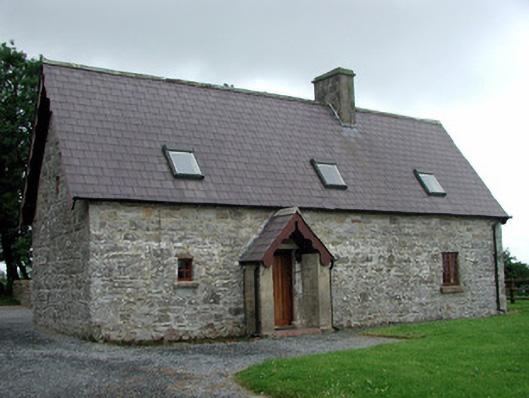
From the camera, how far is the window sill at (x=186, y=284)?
676 inches

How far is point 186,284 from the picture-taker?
17.2 metres

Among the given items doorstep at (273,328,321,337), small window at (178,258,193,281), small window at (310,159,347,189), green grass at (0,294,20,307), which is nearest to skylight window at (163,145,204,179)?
small window at (178,258,193,281)

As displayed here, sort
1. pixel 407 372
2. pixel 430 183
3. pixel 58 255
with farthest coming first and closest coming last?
pixel 430 183 < pixel 58 255 < pixel 407 372

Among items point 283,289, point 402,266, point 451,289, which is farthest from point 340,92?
point 283,289

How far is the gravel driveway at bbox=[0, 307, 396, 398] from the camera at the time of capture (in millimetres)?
10430

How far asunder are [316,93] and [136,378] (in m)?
17.0

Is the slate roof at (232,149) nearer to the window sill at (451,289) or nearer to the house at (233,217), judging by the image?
the house at (233,217)

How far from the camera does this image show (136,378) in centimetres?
1130

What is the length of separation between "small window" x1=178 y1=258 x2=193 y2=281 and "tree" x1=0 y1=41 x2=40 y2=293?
20.2m

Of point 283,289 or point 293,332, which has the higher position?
point 283,289

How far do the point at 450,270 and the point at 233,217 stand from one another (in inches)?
358

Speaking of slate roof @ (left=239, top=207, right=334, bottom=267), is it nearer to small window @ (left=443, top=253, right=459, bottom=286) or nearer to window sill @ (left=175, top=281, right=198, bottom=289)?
window sill @ (left=175, top=281, right=198, bottom=289)

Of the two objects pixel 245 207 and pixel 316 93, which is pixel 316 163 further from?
pixel 316 93

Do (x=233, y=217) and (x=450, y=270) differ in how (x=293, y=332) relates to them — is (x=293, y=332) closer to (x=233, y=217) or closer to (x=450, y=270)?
(x=233, y=217)
